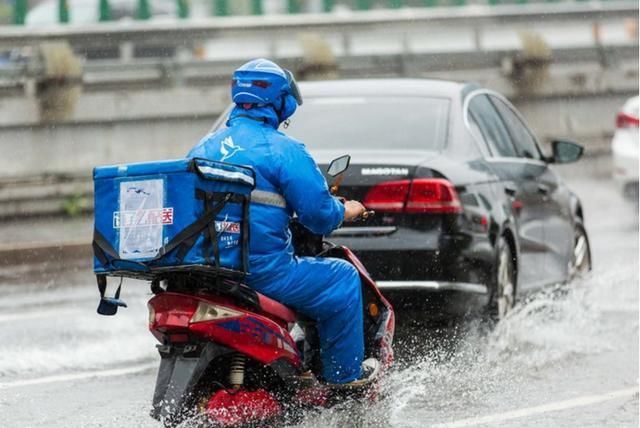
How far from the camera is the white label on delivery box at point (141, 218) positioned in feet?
19.8

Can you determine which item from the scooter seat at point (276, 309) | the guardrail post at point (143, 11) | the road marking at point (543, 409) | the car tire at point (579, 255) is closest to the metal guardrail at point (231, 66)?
the guardrail post at point (143, 11)

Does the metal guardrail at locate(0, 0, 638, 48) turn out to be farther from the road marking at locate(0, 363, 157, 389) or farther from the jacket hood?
the jacket hood

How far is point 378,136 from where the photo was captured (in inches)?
385

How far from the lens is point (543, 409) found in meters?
7.94

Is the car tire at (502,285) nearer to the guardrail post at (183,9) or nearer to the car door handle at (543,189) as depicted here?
the car door handle at (543,189)

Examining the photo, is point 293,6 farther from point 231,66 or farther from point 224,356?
point 224,356

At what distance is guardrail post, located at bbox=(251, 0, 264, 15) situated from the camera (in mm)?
21439

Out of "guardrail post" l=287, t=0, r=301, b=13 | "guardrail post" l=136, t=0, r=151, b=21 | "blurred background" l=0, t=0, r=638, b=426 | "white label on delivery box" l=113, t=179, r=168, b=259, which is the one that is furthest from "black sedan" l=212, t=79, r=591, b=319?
"guardrail post" l=287, t=0, r=301, b=13

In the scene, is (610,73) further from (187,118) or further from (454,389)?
(454,389)

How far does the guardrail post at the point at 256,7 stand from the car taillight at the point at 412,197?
12.6 meters

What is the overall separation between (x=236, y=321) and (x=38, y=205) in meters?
11.5

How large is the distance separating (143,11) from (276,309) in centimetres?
1394

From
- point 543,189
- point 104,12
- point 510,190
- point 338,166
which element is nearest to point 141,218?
point 338,166

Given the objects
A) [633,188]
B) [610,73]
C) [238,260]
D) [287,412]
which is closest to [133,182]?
[238,260]
